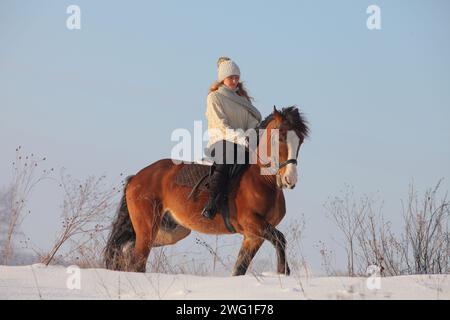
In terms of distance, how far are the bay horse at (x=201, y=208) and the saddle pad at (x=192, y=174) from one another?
79 mm

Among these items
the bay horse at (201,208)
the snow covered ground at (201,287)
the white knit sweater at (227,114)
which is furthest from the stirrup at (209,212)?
the snow covered ground at (201,287)

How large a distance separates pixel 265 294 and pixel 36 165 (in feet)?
16.7

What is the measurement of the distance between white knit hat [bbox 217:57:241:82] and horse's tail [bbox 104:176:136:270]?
1.99 metres

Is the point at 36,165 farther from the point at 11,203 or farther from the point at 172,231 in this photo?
the point at 172,231

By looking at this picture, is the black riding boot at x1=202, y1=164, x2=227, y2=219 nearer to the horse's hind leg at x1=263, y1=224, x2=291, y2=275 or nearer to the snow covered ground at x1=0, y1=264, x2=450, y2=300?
the horse's hind leg at x1=263, y1=224, x2=291, y2=275

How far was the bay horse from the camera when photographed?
8.42 metres

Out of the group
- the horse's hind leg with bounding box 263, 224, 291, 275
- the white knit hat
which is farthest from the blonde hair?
the horse's hind leg with bounding box 263, 224, 291, 275

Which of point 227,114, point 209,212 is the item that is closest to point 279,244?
point 209,212

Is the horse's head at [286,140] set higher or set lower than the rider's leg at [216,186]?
higher

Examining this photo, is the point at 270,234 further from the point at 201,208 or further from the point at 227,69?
the point at 227,69

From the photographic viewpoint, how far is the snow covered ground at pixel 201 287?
233 inches

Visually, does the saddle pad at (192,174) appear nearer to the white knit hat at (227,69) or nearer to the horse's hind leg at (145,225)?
the horse's hind leg at (145,225)
